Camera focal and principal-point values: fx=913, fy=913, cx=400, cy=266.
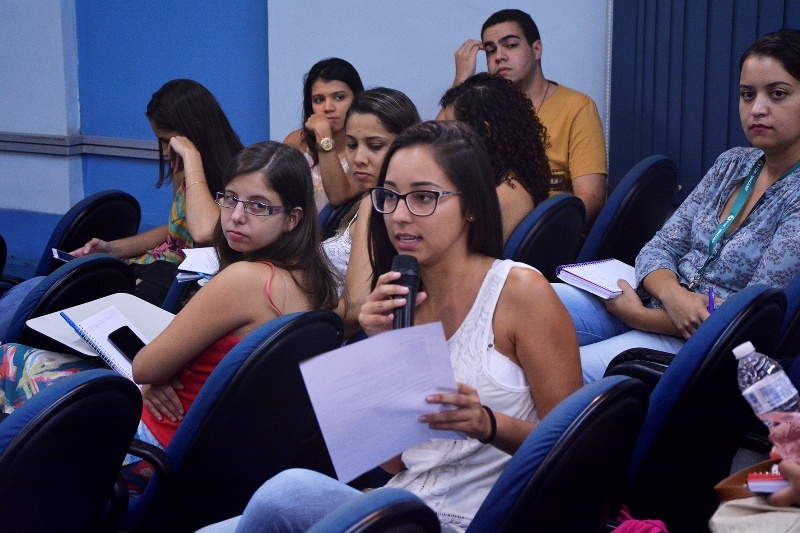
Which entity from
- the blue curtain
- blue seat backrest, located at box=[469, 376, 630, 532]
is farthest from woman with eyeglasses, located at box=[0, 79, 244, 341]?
blue seat backrest, located at box=[469, 376, 630, 532]

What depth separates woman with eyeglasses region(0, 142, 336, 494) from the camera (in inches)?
78.7

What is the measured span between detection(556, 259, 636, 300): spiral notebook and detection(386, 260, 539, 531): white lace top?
0.93m

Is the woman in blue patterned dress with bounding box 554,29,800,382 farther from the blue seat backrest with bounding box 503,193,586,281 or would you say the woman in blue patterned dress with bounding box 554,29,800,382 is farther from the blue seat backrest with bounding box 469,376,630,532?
the blue seat backrest with bounding box 469,376,630,532

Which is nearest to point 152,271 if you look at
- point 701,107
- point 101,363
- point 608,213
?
point 101,363

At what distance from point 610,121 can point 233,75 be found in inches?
82.0

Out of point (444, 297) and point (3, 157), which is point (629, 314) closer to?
point (444, 297)

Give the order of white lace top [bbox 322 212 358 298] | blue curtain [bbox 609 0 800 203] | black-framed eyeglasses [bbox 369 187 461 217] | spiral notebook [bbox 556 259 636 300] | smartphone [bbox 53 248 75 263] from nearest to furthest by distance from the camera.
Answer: black-framed eyeglasses [bbox 369 187 461 217], spiral notebook [bbox 556 259 636 300], white lace top [bbox 322 212 358 298], blue curtain [bbox 609 0 800 203], smartphone [bbox 53 248 75 263]

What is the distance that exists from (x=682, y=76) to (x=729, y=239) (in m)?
1.20

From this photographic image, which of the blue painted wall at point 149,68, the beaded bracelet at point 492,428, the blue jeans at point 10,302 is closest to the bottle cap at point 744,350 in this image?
the beaded bracelet at point 492,428

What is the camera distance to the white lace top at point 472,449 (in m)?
1.50

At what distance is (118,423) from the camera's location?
149cm

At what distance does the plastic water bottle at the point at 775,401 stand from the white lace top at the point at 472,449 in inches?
14.2

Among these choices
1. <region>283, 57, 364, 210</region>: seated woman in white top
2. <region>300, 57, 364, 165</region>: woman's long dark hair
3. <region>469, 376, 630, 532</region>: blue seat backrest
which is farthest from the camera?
<region>300, 57, 364, 165</region>: woman's long dark hair

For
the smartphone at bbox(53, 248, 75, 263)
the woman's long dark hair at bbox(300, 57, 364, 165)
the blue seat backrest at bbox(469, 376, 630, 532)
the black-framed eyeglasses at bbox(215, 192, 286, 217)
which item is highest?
the woman's long dark hair at bbox(300, 57, 364, 165)
